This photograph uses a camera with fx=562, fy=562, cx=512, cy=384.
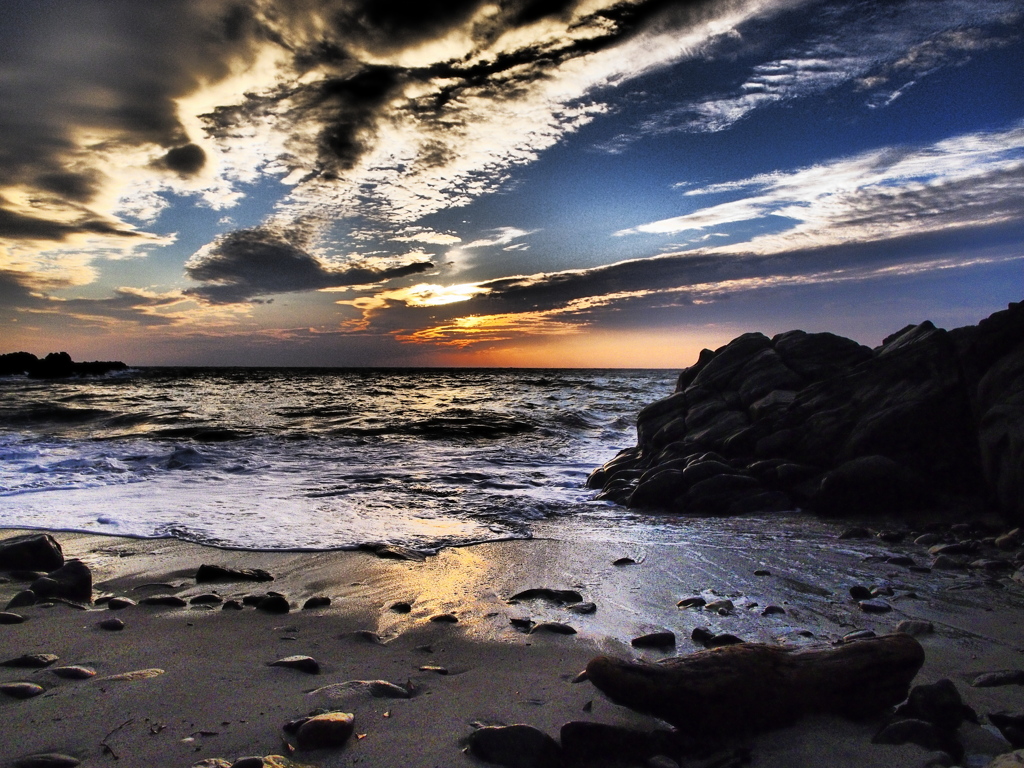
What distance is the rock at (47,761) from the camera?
6.61 feet

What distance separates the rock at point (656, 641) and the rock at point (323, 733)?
1.80m

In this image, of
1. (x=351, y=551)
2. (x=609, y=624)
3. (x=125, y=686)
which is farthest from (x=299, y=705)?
(x=351, y=551)

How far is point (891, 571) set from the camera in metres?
4.91

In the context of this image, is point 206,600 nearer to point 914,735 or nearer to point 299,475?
point 914,735

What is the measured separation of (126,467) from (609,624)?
10.7 meters

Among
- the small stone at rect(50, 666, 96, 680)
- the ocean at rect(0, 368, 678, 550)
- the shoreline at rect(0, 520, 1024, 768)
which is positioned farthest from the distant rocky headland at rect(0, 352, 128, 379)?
the small stone at rect(50, 666, 96, 680)

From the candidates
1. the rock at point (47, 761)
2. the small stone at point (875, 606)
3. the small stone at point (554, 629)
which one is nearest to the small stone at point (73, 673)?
the rock at point (47, 761)

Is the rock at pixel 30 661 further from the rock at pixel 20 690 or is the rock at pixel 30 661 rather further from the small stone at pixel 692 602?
the small stone at pixel 692 602

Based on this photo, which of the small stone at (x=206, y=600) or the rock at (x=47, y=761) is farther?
the small stone at (x=206, y=600)

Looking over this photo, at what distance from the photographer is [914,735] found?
2.28m

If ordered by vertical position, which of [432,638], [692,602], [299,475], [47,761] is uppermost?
[47,761]

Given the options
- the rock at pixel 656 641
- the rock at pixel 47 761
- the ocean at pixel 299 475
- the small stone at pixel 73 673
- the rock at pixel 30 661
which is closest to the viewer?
the rock at pixel 47 761

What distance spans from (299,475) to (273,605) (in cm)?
702

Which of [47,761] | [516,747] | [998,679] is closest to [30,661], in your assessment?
[47,761]
